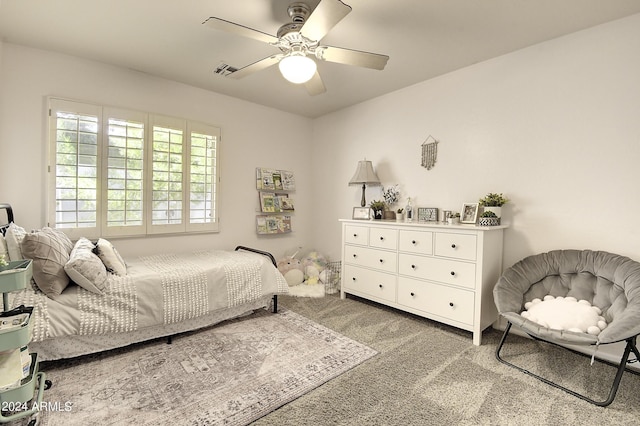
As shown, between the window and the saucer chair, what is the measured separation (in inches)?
129

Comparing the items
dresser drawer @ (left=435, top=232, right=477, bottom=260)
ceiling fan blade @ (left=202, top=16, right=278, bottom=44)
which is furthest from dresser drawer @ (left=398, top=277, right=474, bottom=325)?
ceiling fan blade @ (left=202, top=16, right=278, bottom=44)

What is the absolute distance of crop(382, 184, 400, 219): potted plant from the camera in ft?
12.0

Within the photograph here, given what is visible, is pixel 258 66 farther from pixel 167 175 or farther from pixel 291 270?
pixel 291 270

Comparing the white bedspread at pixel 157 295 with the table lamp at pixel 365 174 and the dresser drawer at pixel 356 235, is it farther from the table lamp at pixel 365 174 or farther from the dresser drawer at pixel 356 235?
the table lamp at pixel 365 174

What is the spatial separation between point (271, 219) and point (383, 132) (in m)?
1.96

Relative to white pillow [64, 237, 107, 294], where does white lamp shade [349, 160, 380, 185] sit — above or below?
above

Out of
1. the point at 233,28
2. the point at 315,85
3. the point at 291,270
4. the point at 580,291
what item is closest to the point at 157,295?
the point at 291,270

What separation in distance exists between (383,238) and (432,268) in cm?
61

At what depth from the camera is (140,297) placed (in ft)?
7.45

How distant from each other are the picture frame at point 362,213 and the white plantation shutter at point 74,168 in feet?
9.32

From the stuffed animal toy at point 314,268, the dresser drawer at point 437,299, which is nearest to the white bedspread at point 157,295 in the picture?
the stuffed animal toy at point 314,268

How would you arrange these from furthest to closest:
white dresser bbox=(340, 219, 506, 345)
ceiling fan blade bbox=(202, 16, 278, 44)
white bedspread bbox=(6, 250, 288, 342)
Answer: white dresser bbox=(340, 219, 506, 345)
white bedspread bbox=(6, 250, 288, 342)
ceiling fan blade bbox=(202, 16, 278, 44)

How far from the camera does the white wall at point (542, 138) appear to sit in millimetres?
2232

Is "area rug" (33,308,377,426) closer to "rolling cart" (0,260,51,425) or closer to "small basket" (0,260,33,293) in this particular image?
"rolling cart" (0,260,51,425)
